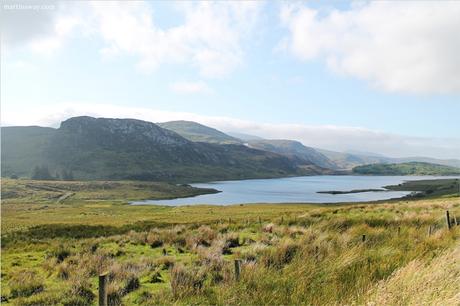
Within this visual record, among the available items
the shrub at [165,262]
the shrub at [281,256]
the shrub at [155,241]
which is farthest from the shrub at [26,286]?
the shrub at [155,241]

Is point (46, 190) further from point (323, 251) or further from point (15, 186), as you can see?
point (323, 251)

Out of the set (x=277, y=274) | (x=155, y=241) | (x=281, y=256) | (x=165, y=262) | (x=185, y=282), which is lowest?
(x=155, y=241)

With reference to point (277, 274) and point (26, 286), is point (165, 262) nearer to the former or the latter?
point (26, 286)

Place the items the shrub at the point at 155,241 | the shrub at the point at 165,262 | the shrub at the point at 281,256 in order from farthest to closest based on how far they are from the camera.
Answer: the shrub at the point at 155,241 → the shrub at the point at 165,262 → the shrub at the point at 281,256

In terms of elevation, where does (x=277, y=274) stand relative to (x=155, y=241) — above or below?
above

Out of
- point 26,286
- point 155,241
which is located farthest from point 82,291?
point 155,241

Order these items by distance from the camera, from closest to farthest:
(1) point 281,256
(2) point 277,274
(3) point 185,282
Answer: (2) point 277,274 → (3) point 185,282 → (1) point 281,256

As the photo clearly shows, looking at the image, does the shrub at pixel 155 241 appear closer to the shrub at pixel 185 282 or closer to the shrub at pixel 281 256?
the shrub at pixel 185 282

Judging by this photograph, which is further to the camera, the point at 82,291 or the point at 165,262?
the point at 165,262

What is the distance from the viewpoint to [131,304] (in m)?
8.95

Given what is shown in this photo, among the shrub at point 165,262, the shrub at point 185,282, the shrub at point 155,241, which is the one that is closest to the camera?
the shrub at point 185,282

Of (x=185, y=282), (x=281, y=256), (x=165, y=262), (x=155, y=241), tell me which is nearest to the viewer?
(x=185, y=282)

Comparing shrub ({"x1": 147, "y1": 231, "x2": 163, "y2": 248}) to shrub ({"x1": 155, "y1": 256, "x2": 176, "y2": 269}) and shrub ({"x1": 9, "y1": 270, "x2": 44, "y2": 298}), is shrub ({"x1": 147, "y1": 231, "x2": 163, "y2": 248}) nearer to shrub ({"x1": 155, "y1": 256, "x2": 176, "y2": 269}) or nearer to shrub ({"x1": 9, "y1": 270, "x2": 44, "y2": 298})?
shrub ({"x1": 155, "y1": 256, "x2": 176, "y2": 269})

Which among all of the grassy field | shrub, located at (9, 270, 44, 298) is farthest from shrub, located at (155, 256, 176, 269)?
shrub, located at (9, 270, 44, 298)
